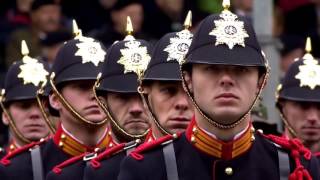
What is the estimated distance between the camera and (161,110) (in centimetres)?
1108

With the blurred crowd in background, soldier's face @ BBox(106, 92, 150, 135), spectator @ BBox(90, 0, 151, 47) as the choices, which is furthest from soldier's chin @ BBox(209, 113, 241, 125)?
the blurred crowd in background

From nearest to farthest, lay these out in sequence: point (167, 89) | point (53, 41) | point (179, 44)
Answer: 1. point (167, 89)
2. point (179, 44)
3. point (53, 41)

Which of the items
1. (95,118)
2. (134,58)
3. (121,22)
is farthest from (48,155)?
(121,22)

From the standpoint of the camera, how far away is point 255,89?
932cm

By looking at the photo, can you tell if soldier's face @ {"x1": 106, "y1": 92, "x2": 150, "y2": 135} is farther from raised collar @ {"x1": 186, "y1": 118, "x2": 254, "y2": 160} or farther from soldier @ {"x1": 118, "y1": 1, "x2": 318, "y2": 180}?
raised collar @ {"x1": 186, "y1": 118, "x2": 254, "y2": 160}

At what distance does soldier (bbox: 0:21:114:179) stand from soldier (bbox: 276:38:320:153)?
5.77 feet

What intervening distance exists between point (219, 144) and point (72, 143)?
321 centimetres

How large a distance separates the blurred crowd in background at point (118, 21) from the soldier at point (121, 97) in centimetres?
561

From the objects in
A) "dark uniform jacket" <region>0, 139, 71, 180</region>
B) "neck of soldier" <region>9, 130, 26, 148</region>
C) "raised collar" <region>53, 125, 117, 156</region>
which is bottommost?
"neck of soldier" <region>9, 130, 26, 148</region>

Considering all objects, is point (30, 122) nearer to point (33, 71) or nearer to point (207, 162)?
point (33, 71)

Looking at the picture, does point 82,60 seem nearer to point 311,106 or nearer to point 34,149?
point 34,149

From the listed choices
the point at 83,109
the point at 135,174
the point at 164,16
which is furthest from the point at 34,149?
the point at 164,16

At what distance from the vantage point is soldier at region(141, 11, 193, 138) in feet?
36.0

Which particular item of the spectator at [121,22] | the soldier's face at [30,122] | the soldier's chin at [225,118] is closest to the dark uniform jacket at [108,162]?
the soldier's chin at [225,118]
